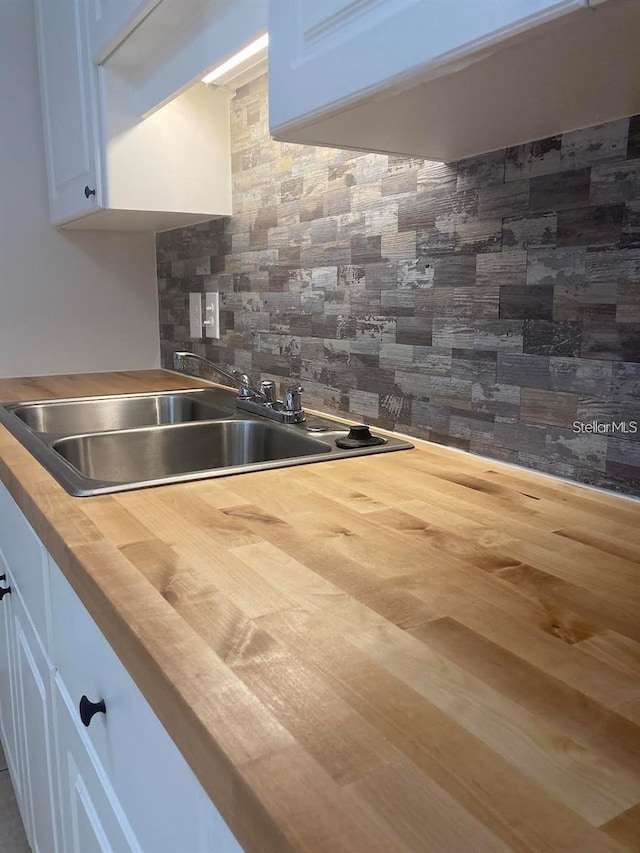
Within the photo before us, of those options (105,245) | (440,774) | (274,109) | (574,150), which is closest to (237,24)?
(274,109)

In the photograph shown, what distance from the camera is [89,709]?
0.77m

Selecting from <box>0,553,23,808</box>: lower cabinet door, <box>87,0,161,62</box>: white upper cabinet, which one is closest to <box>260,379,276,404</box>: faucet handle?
<box>0,553,23,808</box>: lower cabinet door

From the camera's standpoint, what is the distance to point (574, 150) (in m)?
0.97

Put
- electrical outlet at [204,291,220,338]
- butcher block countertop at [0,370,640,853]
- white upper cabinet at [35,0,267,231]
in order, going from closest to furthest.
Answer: butcher block countertop at [0,370,640,853] → white upper cabinet at [35,0,267,231] → electrical outlet at [204,291,220,338]

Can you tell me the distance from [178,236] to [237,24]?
1.18 metres

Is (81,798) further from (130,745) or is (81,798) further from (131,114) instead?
(131,114)

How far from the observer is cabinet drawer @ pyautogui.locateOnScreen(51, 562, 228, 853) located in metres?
0.55

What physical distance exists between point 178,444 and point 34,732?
595mm

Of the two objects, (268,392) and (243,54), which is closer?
(243,54)

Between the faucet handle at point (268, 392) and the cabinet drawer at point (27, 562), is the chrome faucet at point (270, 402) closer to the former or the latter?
the faucet handle at point (268, 392)

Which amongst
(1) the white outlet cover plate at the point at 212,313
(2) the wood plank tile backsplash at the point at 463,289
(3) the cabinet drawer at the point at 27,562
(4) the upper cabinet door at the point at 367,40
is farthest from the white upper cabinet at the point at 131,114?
(3) the cabinet drawer at the point at 27,562

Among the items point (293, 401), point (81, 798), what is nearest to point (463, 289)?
point (293, 401)

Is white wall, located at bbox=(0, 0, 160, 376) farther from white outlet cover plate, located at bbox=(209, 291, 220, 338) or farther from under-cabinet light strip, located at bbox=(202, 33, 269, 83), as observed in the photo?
under-cabinet light strip, located at bbox=(202, 33, 269, 83)

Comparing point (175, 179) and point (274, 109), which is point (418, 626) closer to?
point (274, 109)
